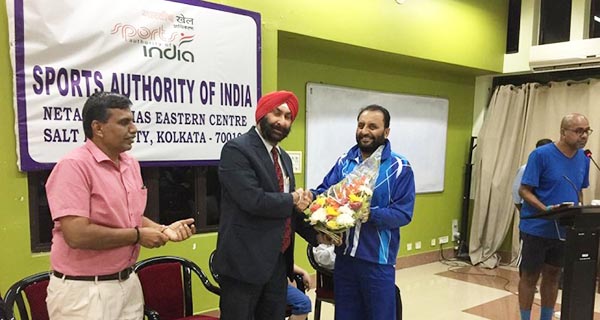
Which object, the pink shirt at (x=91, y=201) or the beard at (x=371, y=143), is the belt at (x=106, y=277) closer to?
the pink shirt at (x=91, y=201)

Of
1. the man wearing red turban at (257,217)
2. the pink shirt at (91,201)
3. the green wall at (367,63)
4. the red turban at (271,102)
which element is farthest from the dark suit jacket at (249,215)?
the green wall at (367,63)

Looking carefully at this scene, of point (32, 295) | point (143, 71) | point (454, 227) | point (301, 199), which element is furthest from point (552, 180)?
point (32, 295)

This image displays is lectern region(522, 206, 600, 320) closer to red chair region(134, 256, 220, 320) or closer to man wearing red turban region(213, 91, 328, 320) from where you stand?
man wearing red turban region(213, 91, 328, 320)

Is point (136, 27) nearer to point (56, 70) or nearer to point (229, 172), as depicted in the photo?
point (56, 70)

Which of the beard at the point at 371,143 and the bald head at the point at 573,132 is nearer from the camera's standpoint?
the beard at the point at 371,143

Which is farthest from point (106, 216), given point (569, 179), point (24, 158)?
point (569, 179)

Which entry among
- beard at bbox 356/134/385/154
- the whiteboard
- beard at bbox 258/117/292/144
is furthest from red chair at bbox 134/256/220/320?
the whiteboard

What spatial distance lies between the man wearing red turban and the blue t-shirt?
5.89 feet

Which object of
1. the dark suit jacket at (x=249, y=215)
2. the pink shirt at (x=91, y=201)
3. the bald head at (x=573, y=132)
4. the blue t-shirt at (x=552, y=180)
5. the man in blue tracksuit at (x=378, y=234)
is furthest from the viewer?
the blue t-shirt at (x=552, y=180)

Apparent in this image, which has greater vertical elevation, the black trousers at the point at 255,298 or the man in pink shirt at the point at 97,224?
the man in pink shirt at the point at 97,224

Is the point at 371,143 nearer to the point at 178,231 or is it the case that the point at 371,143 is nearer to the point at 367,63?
the point at 178,231

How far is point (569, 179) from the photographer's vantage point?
295cm

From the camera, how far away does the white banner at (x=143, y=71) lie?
2324 mm

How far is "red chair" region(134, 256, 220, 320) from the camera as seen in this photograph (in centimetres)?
234
